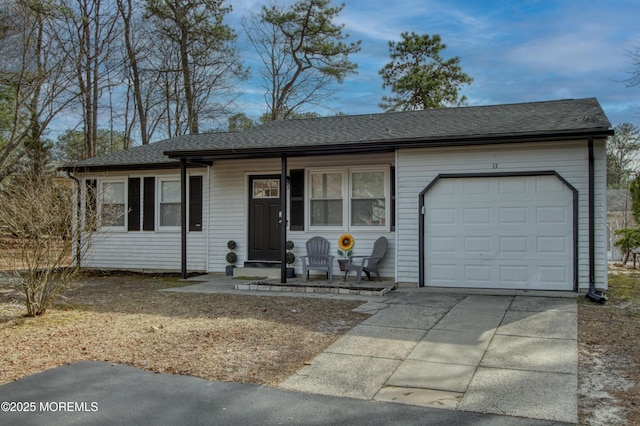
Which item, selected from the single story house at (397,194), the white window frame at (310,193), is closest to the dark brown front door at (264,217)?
the single story house at (397,194)

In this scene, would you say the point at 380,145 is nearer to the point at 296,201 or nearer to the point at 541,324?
the point at 296,201

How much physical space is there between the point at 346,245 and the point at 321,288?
1657 mm

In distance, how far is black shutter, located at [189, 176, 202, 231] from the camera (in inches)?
467

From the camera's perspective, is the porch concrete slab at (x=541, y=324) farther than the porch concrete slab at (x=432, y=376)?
Yes

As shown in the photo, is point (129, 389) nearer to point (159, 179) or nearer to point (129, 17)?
point (159, 179)

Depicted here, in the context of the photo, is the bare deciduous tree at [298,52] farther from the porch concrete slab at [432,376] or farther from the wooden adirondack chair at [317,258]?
the porch concrete slab at [432,376]

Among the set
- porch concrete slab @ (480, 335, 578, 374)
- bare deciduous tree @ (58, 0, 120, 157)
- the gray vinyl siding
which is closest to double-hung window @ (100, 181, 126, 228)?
bare deciduous tree @ (58, 0, 120, 157)

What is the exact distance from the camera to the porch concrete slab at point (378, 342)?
498 cm

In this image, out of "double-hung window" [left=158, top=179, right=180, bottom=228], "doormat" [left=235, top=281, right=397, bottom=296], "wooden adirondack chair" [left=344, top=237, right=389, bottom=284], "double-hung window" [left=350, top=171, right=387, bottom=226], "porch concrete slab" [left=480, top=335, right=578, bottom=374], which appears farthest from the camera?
"double-hung window" [left=158, top=179, right=180, bottom=228]

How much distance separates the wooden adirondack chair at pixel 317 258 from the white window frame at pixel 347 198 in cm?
32

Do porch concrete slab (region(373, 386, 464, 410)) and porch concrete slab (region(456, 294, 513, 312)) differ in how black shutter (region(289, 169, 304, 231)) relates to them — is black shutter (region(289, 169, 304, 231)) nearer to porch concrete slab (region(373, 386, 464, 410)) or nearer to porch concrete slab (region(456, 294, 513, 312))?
porch concrete slab (region(456, 294, 513, 312))

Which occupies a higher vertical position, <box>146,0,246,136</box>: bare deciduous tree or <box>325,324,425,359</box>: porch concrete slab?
<box>146,0,246,136</box>: bare deciduous tree

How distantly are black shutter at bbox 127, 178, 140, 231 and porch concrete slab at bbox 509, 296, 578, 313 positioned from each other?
9052mm

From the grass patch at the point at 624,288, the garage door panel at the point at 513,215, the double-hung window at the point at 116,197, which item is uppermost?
the double-hung window at the point at 116,197
